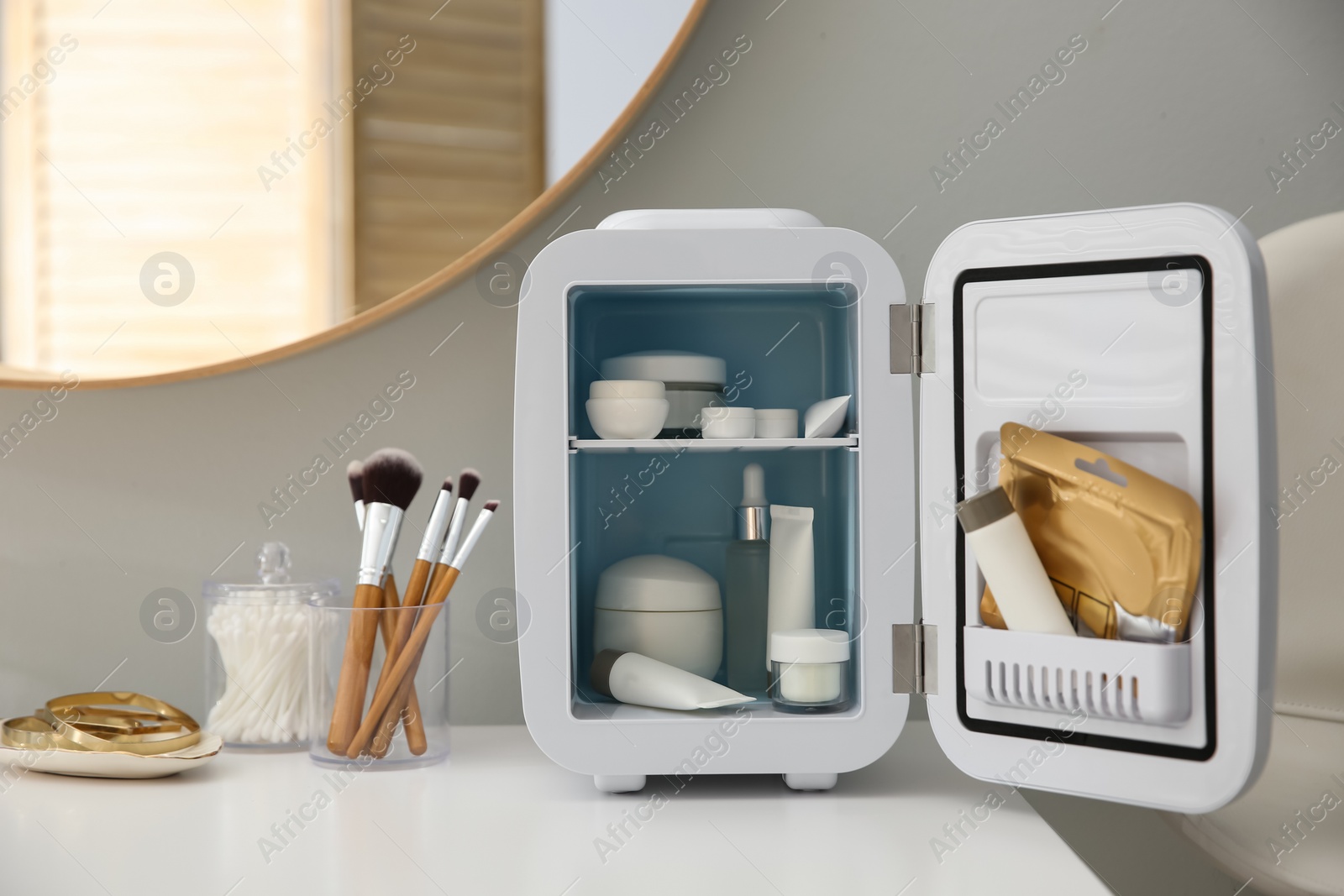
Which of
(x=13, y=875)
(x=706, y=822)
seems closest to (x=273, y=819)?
(x=13, y=875)

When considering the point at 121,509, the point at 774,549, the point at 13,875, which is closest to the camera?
the point at 13,875

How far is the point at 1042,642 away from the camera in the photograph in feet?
1.81

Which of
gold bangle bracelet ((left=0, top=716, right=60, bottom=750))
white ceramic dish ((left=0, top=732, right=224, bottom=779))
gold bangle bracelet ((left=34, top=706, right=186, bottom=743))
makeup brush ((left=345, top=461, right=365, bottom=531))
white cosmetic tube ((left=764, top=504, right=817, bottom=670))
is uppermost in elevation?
makeup brush ((left=345, top=461, right=365, bottom=531))

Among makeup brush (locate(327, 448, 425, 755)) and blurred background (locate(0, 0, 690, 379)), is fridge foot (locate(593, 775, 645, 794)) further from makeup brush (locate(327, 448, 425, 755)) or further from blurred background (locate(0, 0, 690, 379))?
blurred background (locate(0, 0, 690, 379))

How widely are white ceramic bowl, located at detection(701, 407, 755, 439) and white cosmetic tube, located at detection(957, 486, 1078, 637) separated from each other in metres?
0.16

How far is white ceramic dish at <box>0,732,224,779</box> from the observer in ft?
2.07

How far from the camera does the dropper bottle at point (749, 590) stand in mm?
717

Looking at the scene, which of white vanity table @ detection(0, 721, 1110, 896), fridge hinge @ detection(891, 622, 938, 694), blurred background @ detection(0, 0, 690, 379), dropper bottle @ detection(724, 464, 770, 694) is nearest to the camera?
white vanity table @ detection(0, 721, 1110, 896)

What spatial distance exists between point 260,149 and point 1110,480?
27.9 inches

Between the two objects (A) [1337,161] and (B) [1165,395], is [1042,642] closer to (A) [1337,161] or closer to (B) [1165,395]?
(B) [1165,395]

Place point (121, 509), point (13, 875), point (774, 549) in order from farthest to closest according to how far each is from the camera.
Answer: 1. point (121, 509)
2. point (774, 549)
3. point (13, 875)

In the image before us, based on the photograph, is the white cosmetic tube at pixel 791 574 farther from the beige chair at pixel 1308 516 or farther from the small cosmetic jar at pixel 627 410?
the beige chair at pixel 1308 516

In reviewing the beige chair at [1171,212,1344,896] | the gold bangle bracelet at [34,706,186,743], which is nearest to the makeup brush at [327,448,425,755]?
the gold bangle bracelet at [34,706,186,743]

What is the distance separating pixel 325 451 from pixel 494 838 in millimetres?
419
